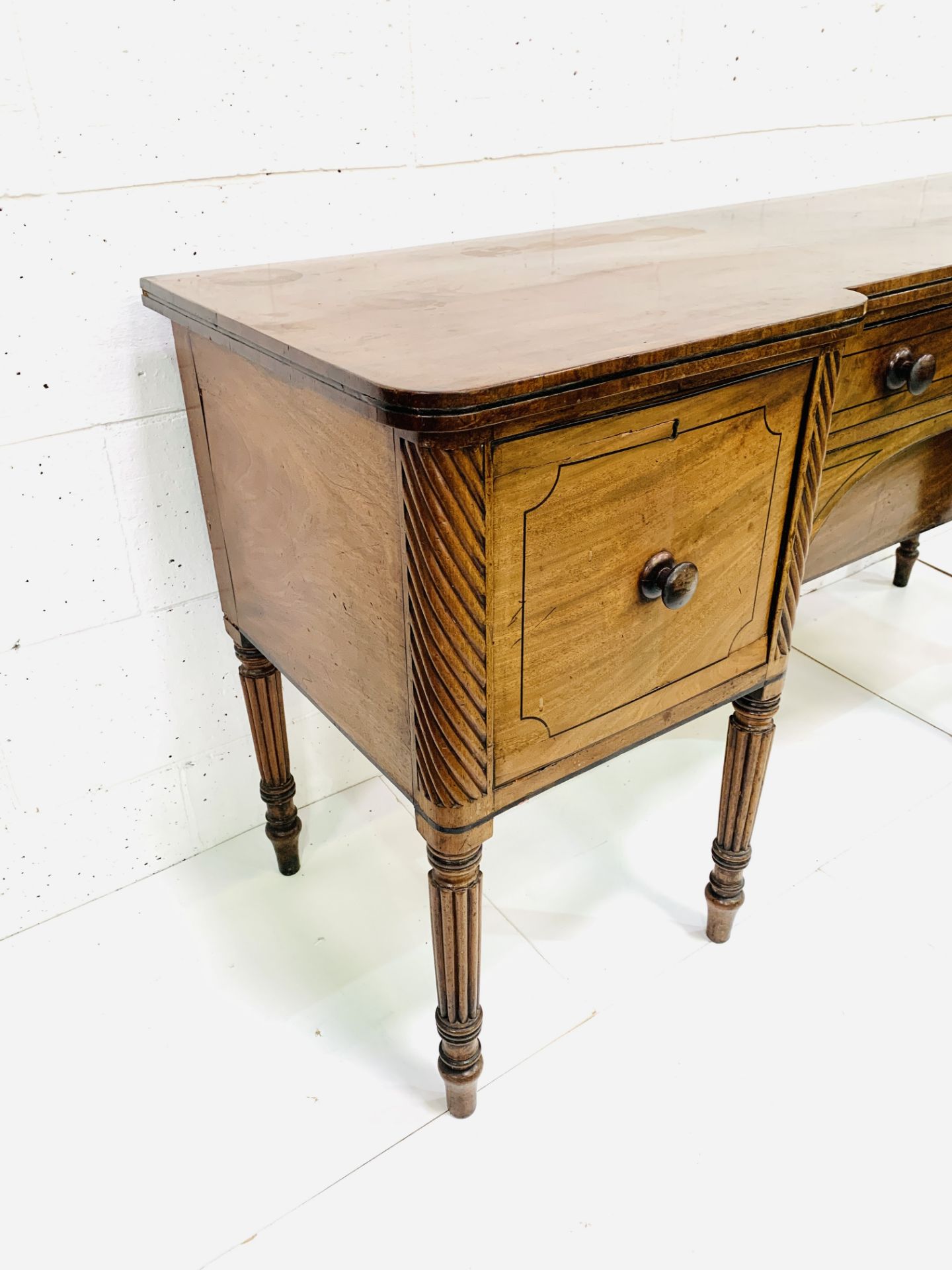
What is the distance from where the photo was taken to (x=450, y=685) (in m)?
0.86

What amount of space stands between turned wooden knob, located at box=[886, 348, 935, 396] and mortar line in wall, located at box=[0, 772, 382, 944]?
41.7 inches

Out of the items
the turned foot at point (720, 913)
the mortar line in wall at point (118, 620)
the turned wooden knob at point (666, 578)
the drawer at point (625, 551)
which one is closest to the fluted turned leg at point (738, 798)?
the turned foot at point (720, 913)

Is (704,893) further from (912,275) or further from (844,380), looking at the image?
(912,275)

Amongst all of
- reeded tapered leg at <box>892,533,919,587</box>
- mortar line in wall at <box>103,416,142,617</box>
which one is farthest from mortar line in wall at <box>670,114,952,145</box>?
mortar line in wall at <box>103,416,142,617</box>

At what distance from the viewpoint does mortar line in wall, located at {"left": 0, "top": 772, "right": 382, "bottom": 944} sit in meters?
1.51

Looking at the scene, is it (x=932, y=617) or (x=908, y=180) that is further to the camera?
(x=932, y=617)

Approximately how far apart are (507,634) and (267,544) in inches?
14.7

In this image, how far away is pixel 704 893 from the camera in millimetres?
1448

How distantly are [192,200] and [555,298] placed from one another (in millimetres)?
525

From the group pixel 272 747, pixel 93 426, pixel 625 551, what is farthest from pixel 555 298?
pixel 272 747

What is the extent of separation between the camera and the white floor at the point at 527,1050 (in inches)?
43.3

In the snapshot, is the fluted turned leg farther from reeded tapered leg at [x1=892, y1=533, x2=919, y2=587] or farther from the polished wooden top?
reeded tapered leg at [x1=892, y1=533, x2=919, y2=587]

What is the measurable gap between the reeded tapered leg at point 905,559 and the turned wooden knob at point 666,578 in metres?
1.55

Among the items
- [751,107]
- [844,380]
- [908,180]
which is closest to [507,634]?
[844,380]
